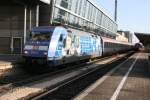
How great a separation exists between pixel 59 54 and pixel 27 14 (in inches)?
716

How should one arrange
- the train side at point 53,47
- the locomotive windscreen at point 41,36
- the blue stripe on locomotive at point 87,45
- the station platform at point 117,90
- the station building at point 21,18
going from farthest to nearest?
the station building at point 21,18, the blue stripe on locomotive at point 87,45, the locomotive windscreen at point 41,36, the train side at point 53,47, the station platform at point 117,90

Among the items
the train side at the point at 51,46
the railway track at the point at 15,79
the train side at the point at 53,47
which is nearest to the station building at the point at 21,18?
the train side at the point at 53,47

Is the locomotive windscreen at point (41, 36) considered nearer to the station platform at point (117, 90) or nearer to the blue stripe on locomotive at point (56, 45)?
the blue stripe on locomotive at point (56, 45)

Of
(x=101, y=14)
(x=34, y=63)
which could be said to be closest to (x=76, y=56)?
(x=34, y=63)

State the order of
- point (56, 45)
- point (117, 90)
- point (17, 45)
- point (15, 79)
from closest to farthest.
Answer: point (117, 90), point (15, 79), point (56, 45), point (17, 45)

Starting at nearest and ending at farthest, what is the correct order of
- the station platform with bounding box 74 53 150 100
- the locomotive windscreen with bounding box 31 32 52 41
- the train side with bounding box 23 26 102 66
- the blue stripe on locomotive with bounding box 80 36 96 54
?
the station platform with bounding box 74 53 150 100 → the train side with bounding box 23 26 102 66 → the locomotive windscreen with bounding box 31 32 52 41 → the blue stripe on locomotive with bounding box 80 36 96 54

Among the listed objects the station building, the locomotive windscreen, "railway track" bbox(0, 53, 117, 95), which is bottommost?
"railway track" bbox(0, 53, 117, 95)

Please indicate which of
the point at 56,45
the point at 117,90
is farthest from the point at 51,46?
the point at 117,90

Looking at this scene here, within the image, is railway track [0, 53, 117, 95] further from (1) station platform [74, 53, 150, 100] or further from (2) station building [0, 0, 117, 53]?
(2) station building [0, 0, 117, 53]

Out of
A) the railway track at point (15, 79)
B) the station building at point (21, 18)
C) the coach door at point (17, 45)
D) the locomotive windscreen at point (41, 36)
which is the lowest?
the railway track at point (15, 79)

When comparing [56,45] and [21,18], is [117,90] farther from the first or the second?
[21,18]

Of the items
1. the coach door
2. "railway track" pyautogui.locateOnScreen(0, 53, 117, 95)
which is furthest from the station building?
"railway track" pyautogui.locateOnScreen(0, 53, 117, 95)

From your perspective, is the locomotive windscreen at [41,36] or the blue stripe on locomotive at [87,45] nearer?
the locomotive windscreen at [41,36]

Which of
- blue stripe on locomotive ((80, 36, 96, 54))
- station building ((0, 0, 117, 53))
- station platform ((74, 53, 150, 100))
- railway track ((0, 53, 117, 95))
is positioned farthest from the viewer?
station building ((0, 0, 117, 53))
